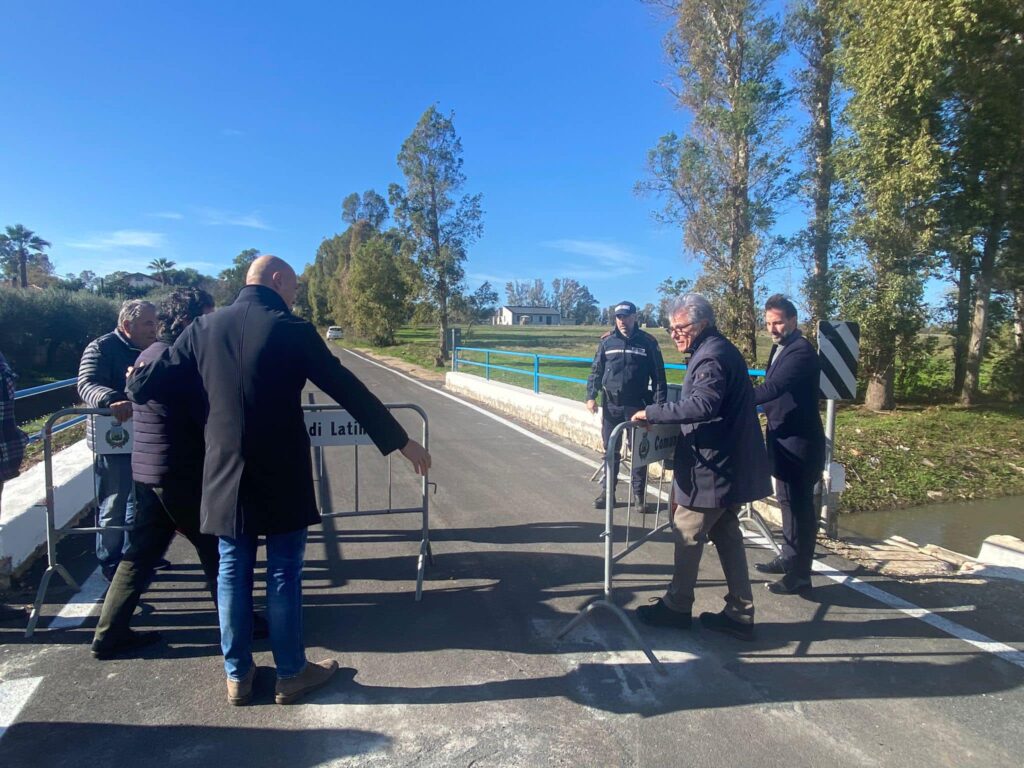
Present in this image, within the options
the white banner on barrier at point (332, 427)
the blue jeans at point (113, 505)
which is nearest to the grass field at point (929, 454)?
the white banner on barrier at point (332, 427)

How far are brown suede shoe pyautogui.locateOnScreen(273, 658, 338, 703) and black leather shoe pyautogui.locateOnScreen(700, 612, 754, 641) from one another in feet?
6.97

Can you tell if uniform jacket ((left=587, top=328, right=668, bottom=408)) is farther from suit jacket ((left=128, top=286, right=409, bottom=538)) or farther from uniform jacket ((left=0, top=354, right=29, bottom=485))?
uniform jacket ((left=0, top=354, right=29, bottom=485))

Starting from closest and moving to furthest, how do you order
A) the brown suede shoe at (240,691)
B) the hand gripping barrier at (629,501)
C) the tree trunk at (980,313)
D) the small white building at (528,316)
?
the brown suede shoe at (240,691) → the hand gripping barrier at (629,501) → the tree trunk at (980,313) → the small white building at (528,316)

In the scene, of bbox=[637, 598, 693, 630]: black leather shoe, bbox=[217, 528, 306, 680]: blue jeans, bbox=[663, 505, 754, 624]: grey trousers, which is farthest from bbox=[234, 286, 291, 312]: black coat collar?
bbox=[637, 598, 693, 630]: black leather shoe

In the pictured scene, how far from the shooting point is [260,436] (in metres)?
2.70

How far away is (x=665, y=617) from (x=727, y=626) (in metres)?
0.35

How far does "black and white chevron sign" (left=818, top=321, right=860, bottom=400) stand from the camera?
5195mm

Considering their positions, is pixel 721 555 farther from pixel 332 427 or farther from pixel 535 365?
pixel 535 365

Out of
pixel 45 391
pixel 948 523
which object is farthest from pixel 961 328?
pixel 45 391

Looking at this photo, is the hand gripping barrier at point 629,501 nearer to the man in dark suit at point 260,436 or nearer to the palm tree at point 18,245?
the man in dark suit at point 260,436

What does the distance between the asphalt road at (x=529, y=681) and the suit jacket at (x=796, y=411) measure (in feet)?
2.87

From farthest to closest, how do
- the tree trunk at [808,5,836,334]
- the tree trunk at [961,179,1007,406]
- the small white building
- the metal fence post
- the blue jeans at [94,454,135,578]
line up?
the small white building
the tree trunk at [808,5,836,334]
the tree trunk at [961,179,1007,406]
the metal fence post
the blue jeans at [94,454,135,578]

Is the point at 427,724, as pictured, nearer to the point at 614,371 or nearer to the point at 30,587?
the point at 30,587

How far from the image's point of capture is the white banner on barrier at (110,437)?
401cm
